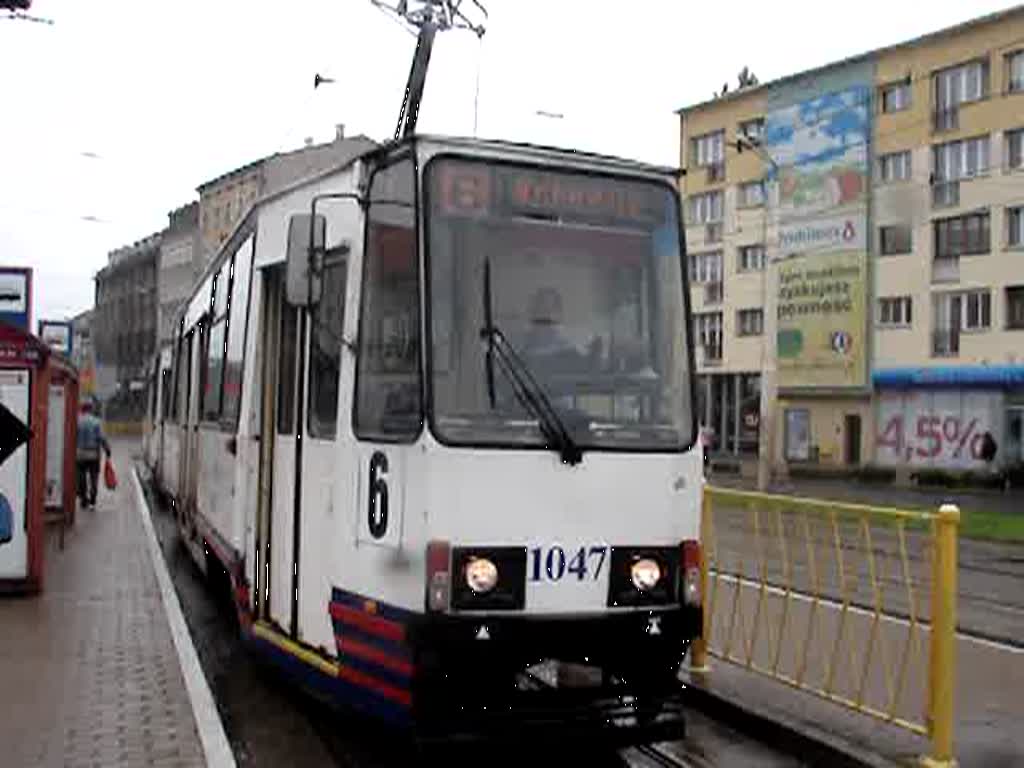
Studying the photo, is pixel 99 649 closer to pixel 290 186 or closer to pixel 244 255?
pixel 244 255

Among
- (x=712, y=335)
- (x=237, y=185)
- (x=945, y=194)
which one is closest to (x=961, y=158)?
(x=945, y=194)

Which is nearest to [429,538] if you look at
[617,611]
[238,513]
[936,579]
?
[617,611]

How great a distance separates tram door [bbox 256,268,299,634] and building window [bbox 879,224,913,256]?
4498 cm

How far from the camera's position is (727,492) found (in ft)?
30.0

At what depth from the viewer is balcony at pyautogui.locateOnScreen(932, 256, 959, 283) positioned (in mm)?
48281

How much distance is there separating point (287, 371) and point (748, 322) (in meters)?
52.5

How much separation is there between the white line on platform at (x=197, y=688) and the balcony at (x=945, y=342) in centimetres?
3816

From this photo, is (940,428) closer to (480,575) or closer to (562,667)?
(562,667)

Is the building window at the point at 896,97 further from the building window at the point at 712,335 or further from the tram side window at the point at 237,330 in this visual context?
the tram side window at the point at 237,330

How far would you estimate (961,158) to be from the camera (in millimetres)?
48438

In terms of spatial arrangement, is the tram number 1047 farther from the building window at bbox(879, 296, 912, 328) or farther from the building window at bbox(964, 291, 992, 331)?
the building window at bbox(879, 296, 912, 328)

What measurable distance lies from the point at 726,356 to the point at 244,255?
52.2m

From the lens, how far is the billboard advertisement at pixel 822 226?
51906 mm

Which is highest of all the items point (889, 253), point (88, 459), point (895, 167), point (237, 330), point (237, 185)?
point (237, 185)
